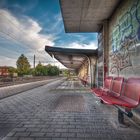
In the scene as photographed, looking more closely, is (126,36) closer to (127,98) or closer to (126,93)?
(126,93)

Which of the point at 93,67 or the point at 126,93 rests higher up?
the point at 93,67

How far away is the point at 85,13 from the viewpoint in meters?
7.68

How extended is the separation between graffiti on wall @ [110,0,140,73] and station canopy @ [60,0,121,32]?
0.87 meters

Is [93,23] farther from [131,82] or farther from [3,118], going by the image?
[3,118]

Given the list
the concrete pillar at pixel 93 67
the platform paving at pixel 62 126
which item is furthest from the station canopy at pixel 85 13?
the concrete pillar at pixel 93 67

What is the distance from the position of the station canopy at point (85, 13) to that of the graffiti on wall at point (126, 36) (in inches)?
34.3

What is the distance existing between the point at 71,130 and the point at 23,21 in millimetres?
14187

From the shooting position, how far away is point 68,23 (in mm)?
9094

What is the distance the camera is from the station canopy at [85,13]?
261 inches

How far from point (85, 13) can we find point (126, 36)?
104 inches

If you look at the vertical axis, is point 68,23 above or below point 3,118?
above

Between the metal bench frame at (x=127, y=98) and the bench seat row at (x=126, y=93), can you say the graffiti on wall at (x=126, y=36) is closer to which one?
the bench seat row at (x=126, y=93)

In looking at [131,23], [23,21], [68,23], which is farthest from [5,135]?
[23,21]

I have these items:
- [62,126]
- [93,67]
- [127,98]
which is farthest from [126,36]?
[93,67]
